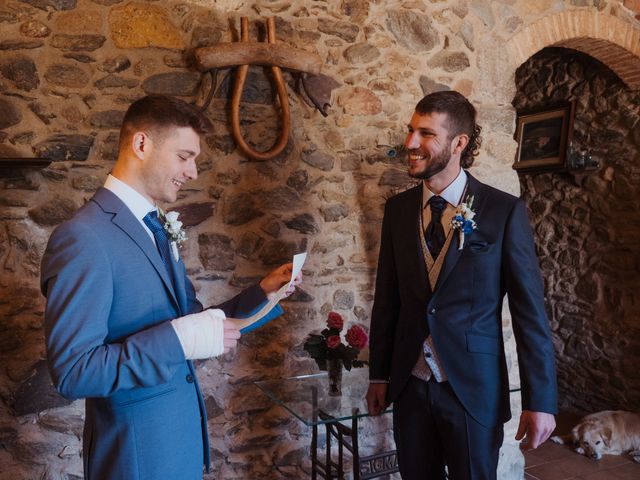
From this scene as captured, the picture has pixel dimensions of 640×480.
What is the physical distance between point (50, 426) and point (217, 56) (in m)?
1.75

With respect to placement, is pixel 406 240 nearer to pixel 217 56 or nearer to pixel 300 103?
pixel 300 103

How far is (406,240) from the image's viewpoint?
200 cm

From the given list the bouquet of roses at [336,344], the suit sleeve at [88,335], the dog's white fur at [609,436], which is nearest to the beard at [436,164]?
the bouquet of roses at [336,344]

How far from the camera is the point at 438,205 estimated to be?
198 cm

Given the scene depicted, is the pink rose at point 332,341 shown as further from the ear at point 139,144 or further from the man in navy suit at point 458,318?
the ear at point 139,144

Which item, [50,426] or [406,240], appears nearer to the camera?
[406,240]

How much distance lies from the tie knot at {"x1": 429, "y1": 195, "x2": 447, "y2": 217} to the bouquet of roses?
637mm

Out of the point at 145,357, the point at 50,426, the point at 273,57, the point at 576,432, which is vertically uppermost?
the point at 273,57

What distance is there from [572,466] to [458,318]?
2.55 m

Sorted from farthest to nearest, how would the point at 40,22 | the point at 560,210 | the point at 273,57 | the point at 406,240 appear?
the point at 560,210 < the point at 273,57 < the point at 40,22 < the point at 406,240

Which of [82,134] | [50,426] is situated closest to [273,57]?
[82,134]

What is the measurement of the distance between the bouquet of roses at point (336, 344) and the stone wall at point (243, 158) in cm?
36

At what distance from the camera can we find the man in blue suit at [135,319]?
4.04 feet

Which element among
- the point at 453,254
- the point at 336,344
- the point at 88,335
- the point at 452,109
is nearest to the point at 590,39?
the point at 452,109
